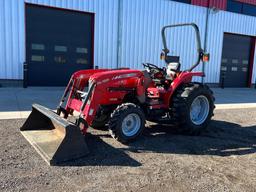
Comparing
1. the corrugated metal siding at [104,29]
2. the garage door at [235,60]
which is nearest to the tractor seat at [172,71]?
the corrugated metal siding at [104,29]

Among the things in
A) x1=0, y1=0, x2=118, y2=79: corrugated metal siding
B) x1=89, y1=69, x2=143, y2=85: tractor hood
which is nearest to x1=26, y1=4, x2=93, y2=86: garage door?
x1=0, y1=0, x2=118, y2=79: corrugated metal siding

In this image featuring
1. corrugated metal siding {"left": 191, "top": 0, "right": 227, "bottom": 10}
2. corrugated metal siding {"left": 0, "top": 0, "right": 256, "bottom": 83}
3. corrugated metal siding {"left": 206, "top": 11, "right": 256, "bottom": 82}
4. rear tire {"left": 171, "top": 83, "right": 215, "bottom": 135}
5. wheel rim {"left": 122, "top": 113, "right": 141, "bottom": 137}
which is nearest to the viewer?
wheel rim {"left": 122, "top": 113, "right": 141, "bottom": 137}

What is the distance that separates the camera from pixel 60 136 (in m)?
4.20

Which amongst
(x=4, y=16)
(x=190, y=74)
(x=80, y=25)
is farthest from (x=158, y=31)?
(x=190, y=74)

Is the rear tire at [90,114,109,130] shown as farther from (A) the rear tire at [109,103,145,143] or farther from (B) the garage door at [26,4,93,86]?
(B) the garage door at [26,4,93,86]

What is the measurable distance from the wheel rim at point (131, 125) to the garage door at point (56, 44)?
8024mm

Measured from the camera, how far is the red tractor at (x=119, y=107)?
4.02 metres

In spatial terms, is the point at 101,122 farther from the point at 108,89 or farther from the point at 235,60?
the point at 235,60

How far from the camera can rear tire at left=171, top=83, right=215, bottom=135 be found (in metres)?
5.06

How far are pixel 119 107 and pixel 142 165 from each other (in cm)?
106

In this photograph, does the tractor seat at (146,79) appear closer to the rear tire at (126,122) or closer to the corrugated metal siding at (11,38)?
the rear tire at (126,122)

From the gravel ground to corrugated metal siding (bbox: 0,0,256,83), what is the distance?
6.39m

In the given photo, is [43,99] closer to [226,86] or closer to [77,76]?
[77,76]

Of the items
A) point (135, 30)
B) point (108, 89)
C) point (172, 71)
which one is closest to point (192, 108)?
point (172, 71)
